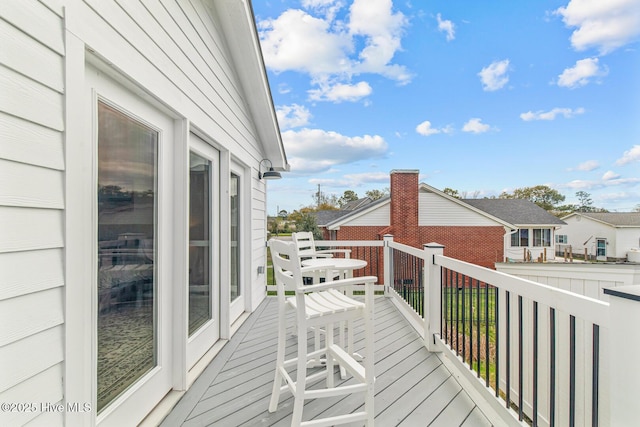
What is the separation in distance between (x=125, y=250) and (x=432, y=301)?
2575mm

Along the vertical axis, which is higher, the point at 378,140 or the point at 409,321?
the point at 378,140

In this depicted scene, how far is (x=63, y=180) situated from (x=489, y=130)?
22786 millimetres

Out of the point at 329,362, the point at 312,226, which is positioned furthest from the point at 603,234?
the point at 329,362

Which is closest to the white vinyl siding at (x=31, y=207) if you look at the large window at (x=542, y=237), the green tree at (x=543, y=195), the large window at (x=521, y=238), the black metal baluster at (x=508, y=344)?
the black metal baluster at (x=508, y=344)

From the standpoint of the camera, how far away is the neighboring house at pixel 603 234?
2317 cm

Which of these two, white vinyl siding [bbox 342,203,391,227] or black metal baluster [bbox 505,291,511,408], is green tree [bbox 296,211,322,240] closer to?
white vinyl siding [bbox 342,203,391,227]

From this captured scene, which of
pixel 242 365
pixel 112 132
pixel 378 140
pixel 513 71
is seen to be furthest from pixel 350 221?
pixel 112 132

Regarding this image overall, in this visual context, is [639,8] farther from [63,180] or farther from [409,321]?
[63,180]

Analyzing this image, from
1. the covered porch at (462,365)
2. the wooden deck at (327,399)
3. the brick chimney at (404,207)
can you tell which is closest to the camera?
the covered porch at (462,365)

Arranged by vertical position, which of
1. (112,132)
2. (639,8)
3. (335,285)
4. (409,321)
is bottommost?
(409,321)

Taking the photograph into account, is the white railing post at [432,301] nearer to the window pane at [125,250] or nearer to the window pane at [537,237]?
the window pane at [125,250]

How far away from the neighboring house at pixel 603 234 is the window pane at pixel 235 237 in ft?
84.2

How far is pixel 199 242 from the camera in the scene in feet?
9.18

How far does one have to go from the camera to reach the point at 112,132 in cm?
167
